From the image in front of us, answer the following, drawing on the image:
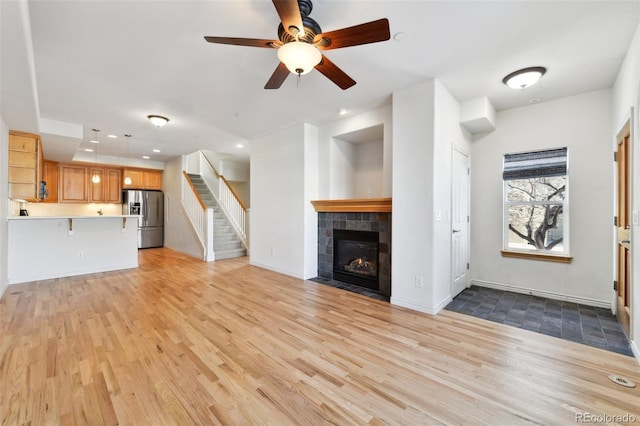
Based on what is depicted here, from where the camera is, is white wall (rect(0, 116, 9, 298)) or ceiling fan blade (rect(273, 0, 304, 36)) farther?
white wall (rect(0, 116, 9, 298))

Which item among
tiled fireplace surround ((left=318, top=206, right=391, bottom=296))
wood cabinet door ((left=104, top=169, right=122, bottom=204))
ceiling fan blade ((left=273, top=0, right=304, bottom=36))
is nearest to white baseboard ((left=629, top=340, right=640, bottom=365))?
tiled fireplace surround ((left=318, top=206, right=391, bottom=296))

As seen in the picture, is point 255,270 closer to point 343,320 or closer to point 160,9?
point 343,320

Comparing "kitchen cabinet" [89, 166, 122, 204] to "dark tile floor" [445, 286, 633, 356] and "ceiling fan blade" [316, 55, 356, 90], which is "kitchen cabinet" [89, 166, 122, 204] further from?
"dark tile floor" [445, 286, 633, 356]

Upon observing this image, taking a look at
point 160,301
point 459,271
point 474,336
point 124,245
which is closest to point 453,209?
point 459,271

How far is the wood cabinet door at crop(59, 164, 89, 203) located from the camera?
6.95 metres

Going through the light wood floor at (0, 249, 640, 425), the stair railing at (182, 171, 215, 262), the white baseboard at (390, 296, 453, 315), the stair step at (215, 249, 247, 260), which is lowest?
the light wood floor at (0, 249, 640, 425)

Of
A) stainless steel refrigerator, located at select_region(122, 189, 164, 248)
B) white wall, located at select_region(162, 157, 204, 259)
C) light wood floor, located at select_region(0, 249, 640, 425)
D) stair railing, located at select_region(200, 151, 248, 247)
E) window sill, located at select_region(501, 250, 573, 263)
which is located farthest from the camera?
stainless steel refrigerator, located at select_region(122, 189, 164, 248)

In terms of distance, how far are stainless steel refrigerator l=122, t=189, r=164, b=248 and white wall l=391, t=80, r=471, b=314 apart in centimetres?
758

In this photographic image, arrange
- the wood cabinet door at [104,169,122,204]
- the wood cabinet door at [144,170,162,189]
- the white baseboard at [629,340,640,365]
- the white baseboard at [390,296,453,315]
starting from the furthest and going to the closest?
the wood cabinet door at [144,170,162,189] < the wood cabinet door at [104,169,122,204] < the white baseboard at [390,296,453,315] < the white baseboard at [629,340,640,365]

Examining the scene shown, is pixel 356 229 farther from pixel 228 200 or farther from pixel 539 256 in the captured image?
pixel 228 200

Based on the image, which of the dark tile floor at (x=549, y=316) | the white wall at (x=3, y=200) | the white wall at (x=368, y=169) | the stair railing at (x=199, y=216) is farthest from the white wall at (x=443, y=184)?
the white wall at (x=3, y=200)

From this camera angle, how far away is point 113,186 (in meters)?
7.73

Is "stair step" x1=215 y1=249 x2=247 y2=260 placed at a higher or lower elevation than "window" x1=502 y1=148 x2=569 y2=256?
lower

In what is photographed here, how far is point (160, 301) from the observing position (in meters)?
3.43
